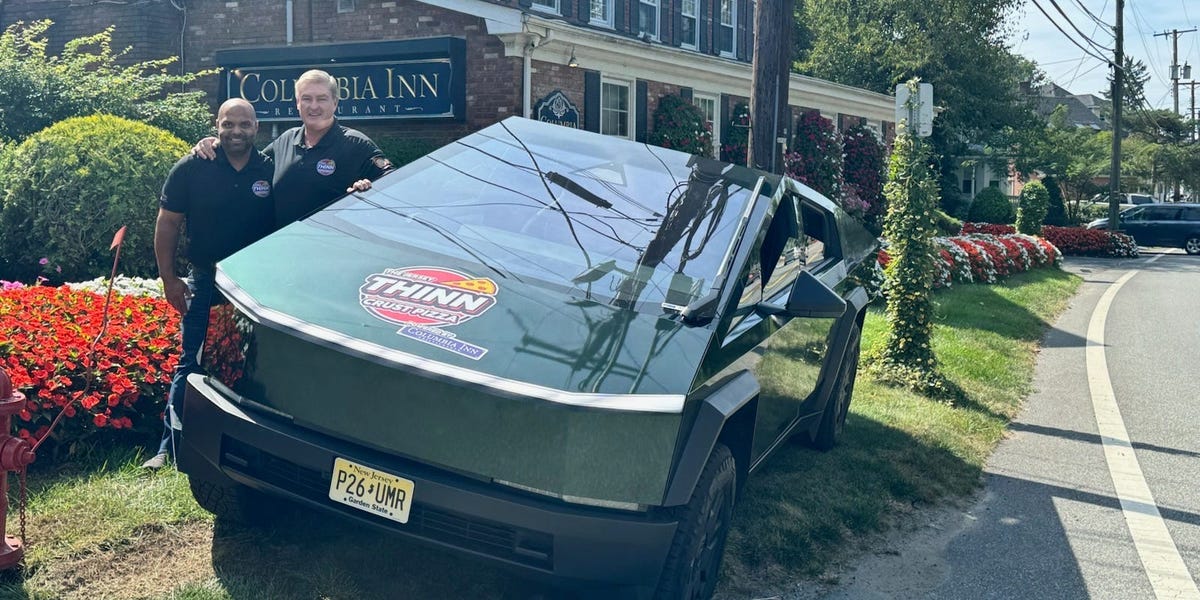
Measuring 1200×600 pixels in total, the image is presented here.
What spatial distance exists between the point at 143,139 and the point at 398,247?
21.3 ft

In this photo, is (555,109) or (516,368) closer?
(516,368)

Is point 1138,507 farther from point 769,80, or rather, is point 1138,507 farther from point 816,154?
point 816,154

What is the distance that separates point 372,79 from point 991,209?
26.7 metres

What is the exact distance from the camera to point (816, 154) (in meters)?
23.0

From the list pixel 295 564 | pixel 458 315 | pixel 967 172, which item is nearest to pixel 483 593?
pixel 295 564

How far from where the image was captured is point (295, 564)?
13.2ft

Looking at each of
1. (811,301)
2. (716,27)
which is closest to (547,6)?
(716,27)

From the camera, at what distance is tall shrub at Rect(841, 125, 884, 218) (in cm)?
2512

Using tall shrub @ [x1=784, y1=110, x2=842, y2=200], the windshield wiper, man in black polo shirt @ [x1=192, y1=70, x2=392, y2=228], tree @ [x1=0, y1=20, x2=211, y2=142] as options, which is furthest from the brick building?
the windshield wiper

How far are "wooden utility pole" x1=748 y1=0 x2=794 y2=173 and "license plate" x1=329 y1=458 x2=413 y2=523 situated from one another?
674cm

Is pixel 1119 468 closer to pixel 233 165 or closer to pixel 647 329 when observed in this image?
pixel 647 329

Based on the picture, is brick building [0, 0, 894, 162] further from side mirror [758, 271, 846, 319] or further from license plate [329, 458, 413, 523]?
license plate [329, 458, 413, 523]

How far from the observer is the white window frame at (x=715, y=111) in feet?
65.2

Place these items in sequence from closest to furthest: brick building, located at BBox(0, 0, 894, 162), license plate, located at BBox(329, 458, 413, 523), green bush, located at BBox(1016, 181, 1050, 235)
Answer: license plate, located at BBox(329, 458, 413, 523)
brick building, located at BBox(0, 0, 894, 162)
green bush, located at BBox(1016, 181, 1050, 235)
